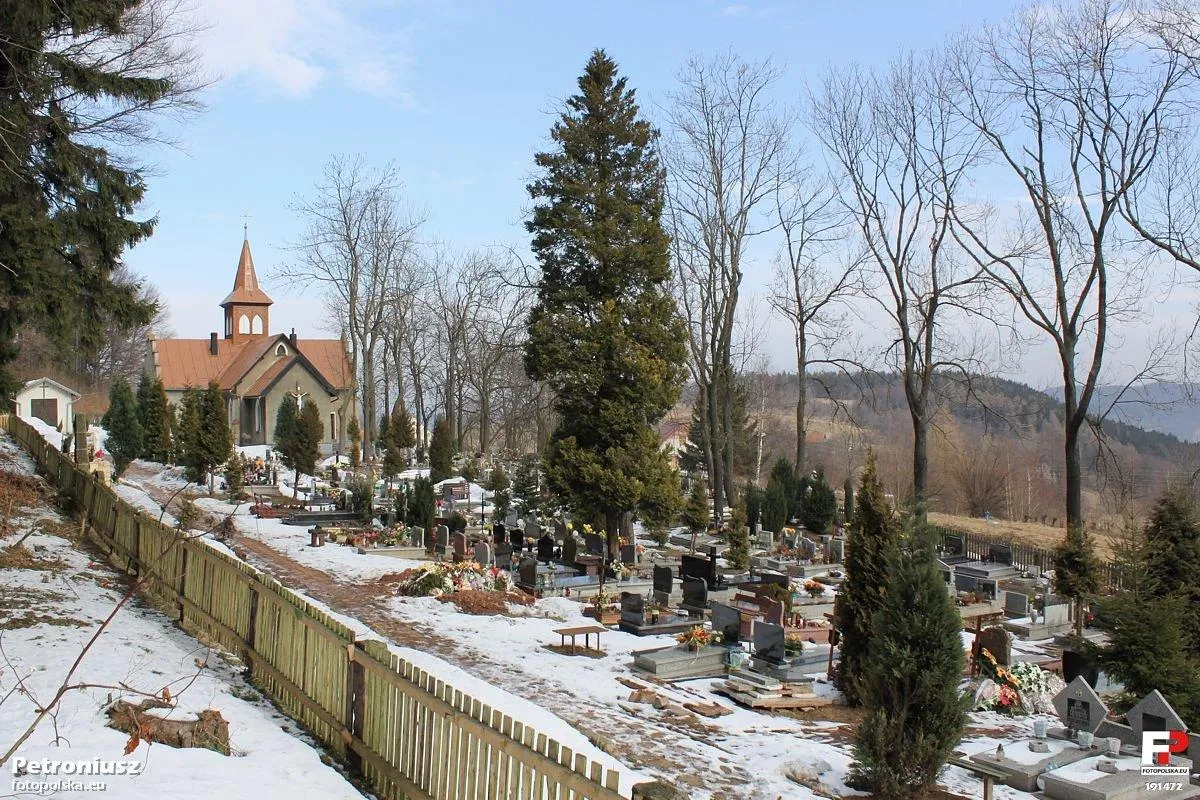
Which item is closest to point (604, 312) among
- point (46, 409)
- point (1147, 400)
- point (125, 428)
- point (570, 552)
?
point (570, 552)

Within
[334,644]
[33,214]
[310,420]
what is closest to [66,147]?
[33,214]

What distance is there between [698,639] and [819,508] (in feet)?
63.4

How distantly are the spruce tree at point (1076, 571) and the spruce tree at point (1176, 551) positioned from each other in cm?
277

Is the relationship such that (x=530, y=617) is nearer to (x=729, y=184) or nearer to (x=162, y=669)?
(x=162, y=669)

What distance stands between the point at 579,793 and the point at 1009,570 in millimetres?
21642

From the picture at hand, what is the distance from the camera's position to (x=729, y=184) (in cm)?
3238

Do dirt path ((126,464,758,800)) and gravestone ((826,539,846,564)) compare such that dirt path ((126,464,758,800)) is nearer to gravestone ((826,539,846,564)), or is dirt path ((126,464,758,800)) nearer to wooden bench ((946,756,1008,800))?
wooden bench ((946,756,1008,800))

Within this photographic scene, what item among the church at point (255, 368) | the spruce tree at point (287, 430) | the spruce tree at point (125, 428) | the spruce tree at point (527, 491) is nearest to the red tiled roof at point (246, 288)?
the church at point (255, 368)

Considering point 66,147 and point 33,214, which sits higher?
point 66,147

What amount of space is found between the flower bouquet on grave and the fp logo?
5.39 metres

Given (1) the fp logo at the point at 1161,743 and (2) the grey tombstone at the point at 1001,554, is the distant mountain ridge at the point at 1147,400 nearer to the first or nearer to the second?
(2) the grey tombstone at the point at 1001,554

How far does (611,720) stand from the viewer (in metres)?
10.0

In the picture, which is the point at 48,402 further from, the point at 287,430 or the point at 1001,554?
the point at 1001,554

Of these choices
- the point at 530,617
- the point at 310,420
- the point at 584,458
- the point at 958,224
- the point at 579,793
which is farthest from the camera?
the point at 310,420
